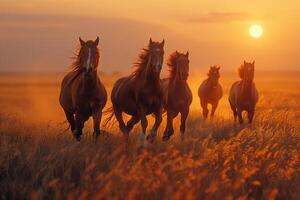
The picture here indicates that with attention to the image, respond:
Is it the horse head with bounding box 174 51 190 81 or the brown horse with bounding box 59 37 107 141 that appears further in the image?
the horse head with bounding box 174 51 190 81

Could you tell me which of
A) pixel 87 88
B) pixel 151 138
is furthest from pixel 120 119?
pixel 151 138

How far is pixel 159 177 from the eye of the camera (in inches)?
263

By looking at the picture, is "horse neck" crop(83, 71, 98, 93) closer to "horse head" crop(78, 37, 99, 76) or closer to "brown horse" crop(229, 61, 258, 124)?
"horse head" crop(78, 37, 99, 76)

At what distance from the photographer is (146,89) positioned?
11.5m

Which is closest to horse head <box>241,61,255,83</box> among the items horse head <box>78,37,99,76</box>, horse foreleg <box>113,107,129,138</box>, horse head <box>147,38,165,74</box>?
horse foreleg <box>113,107,129,138</box>

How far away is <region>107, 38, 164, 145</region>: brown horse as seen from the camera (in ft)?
36.6

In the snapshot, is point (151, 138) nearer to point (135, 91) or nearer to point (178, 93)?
point (135, 91)

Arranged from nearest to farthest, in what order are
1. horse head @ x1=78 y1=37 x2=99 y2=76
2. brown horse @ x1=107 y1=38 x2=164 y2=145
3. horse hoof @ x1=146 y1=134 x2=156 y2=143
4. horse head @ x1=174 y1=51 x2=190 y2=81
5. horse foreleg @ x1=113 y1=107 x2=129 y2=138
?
horse head @ x1=78 y1=37 x2=99 y2=76
horse hoof @ x1=146 y1=134 x2=156 y2=143
brown horse @ x1=107 y1=38 x2=164 y2=145
horse head @ x1=174 y1=51 x2=190 y2=81
horse foreleg @ x1=113 y1=107 x2=129 y2=138

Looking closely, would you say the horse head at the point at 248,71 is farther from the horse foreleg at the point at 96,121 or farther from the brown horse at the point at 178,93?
the horse foreleg at the point at 96,121

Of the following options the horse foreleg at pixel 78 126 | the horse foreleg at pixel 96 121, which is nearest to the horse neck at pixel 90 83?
the horse foreleg at pixel 96 121

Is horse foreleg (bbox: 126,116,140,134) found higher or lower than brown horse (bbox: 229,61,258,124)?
lower

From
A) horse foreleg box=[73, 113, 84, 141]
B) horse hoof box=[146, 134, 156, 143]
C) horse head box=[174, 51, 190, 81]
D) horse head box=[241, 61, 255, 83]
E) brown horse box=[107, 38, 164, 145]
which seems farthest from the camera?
horse head box=[241, 61, 255, 83]

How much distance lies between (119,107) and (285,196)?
695cm

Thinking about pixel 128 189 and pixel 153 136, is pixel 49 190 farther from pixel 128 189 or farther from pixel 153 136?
pixel 153 136
